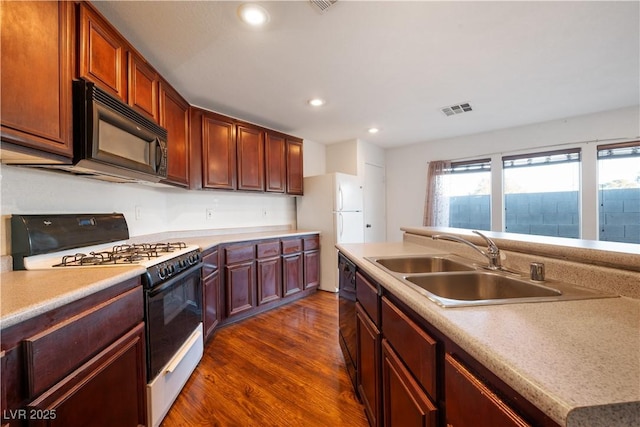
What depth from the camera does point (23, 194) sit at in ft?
4.45

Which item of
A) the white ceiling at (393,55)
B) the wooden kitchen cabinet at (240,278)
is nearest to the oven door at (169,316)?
the wooden kitchen cabinet at (240,278)

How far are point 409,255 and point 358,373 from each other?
0.77m

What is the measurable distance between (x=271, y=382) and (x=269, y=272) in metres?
1.37

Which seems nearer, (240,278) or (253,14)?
(253,14)

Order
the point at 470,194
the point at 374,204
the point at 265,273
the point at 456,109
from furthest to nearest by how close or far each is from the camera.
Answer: the point at 374,204 → the point at 470,194 → the point at 456,109 → the point at 265,273

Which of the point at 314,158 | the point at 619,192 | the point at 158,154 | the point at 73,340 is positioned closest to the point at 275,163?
the point at 314,158

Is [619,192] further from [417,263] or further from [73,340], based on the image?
[73,340]

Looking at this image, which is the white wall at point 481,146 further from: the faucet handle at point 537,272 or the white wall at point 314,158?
the faucet handle at point 537,272

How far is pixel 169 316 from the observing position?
61.7 inches

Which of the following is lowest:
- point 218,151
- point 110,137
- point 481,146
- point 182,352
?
point 182,352

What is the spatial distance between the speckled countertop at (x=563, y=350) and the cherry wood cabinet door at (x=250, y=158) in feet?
8.69

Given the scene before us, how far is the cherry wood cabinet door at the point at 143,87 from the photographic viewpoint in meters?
1.71

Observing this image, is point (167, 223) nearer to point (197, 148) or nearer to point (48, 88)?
point (197, 148)

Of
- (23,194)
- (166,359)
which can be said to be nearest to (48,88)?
(23,194)
